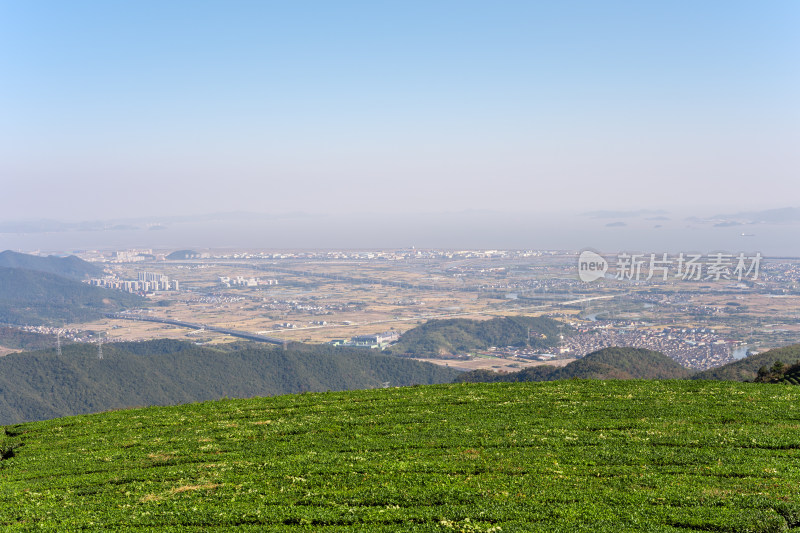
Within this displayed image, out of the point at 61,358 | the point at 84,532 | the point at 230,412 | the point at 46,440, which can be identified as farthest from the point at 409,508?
the point at 61,358

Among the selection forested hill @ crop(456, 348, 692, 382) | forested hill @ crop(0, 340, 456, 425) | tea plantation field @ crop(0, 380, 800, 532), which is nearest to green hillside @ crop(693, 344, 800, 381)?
forested hill @ crop(456, 348, 692, 382)

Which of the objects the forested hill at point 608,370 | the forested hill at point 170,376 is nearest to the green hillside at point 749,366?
the forested hill at point 608,370

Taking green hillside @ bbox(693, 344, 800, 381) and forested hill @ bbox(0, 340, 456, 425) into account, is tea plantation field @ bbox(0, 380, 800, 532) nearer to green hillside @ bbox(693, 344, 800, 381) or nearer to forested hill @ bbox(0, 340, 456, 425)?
green hillside @ bbox(693, 344, 800, 381)

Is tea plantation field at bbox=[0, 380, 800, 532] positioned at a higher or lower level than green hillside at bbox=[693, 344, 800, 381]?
higher

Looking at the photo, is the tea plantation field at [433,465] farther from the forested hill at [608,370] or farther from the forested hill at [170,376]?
the forested hill at [170,376]

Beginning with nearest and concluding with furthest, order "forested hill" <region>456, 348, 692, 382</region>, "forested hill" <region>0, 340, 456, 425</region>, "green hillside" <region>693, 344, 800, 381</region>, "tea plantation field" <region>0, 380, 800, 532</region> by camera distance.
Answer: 1. "tea plantation field" <region>0, 380, 800, 532</region>
2. "green hillside" <region>693, 344, 800, 381</region>
3. "forested hill" <region>456, 348, 692, 382</region>
4. "forested hill" <region>0, 340, 456, 425</region>

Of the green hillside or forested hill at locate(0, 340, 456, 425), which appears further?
forested hill at locate(0, 340, 456, 425)

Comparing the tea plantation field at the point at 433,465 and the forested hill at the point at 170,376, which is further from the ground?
the tea plantation field at the point at 433,465
